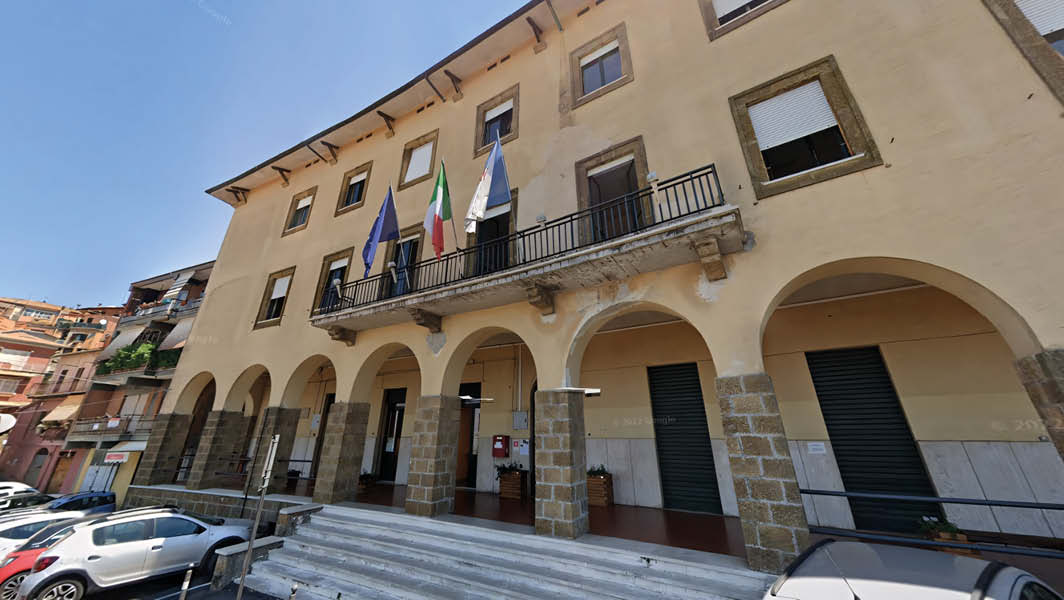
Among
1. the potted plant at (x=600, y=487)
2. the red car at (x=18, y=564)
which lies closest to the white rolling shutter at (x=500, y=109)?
the potted plant at (x=600, y=487)

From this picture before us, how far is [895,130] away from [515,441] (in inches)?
422

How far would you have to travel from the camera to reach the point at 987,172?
5.05 meters

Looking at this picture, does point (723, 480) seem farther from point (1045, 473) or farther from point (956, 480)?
point (1045, 473)

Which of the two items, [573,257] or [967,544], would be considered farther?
Result: [573,257]

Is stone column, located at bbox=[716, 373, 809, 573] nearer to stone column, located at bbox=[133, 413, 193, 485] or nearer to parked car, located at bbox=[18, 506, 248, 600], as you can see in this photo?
parked car, located at bbox=[18, 506, 248, 600]

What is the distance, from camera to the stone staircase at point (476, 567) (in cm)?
502

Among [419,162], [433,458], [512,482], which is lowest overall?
[512,482]

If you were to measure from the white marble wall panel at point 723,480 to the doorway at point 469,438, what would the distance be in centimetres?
692

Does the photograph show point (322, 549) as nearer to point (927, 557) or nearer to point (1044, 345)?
point (927, 557)

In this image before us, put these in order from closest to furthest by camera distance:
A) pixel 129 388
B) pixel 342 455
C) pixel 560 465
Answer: pixel 560 465, pixel 342 455, pixel 129 388

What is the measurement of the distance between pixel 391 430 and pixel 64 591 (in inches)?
318

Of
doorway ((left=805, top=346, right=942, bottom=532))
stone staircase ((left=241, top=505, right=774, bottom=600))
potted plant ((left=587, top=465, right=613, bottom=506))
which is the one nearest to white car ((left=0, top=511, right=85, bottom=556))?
stone staircase ((left=241, top=505, right=774, bottom=600))

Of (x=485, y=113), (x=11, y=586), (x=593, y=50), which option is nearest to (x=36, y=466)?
(x=11, y=586)

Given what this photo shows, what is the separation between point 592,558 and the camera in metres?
5.70
